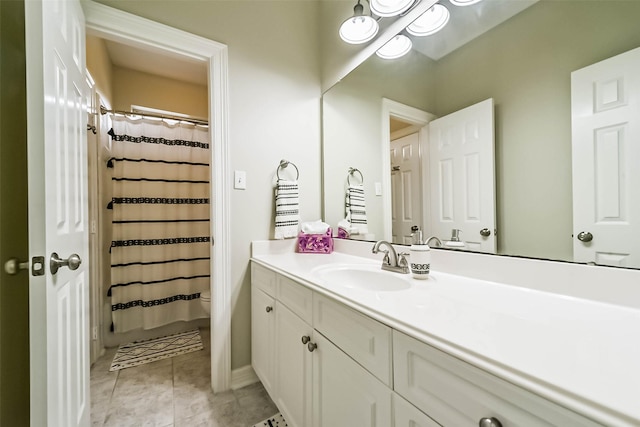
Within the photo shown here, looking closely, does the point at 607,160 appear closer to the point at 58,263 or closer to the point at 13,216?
the point at 58,263

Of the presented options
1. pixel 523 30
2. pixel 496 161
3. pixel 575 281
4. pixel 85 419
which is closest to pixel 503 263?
pixel 575 281

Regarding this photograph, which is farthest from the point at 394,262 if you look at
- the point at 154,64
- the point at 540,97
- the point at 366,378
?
the point at 154,64

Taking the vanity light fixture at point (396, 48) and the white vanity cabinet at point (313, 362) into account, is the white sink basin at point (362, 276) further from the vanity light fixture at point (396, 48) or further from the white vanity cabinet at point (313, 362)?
the vanity light fixture at point (396, 48)

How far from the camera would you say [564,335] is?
0.49m

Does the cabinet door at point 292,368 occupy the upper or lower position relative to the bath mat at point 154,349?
upper

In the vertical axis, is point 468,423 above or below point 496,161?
below

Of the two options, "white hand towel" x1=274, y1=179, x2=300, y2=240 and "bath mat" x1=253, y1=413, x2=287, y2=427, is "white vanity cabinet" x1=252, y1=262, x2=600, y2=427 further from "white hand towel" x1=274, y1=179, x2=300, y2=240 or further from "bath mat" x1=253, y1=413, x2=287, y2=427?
"white hand towel" x1=274, y1=179, x2=300, y2=240

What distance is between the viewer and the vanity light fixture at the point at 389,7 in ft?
4.05

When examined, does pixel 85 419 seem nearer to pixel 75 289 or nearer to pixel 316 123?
pixel 75 289

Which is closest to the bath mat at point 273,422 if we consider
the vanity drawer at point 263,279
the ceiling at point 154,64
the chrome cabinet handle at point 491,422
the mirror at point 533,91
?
the vanity drawer at point 263,279

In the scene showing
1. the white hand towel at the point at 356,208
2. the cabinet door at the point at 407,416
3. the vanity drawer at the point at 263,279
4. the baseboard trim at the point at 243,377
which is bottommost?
the baseboard trim at the point at 243,377

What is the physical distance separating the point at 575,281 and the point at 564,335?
335mm

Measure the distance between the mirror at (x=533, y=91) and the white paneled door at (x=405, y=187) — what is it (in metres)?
0.19

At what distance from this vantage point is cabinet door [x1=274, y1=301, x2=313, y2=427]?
0.95 meters
